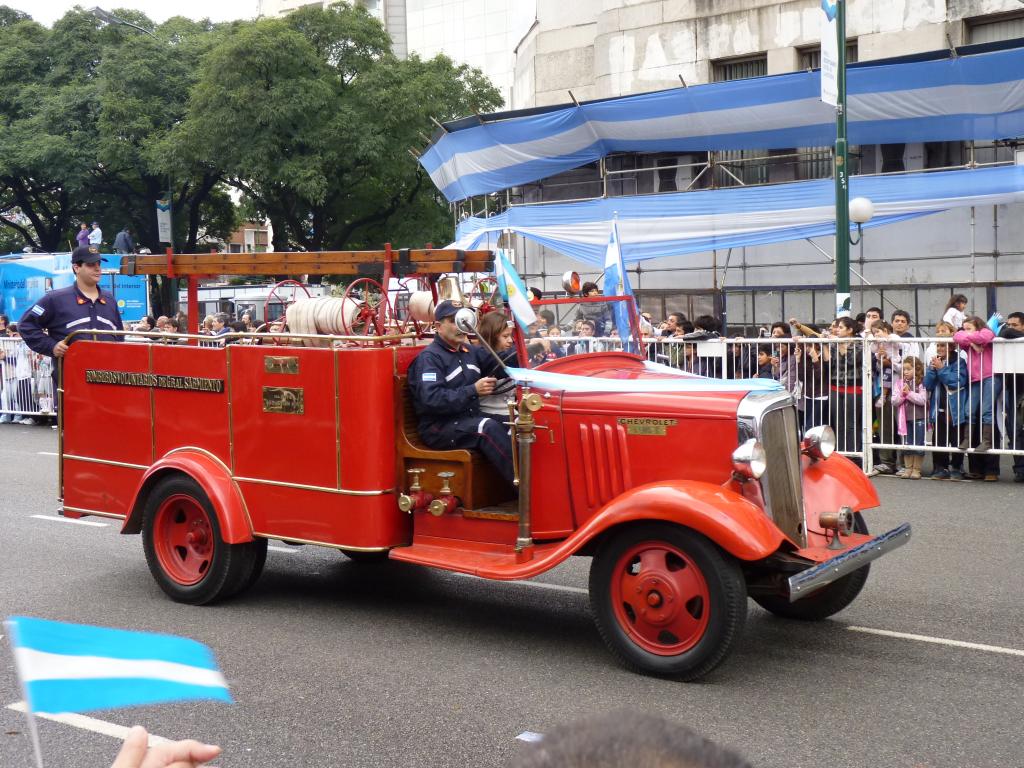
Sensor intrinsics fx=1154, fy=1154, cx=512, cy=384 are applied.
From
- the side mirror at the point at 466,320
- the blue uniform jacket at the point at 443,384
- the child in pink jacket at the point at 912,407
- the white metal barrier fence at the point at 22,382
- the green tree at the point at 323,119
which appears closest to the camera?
the side mirror at the point at 466,320

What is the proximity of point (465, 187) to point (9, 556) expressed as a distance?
51.3 ft

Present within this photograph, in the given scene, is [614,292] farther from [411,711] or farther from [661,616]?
[411,711]

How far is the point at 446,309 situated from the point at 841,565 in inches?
103

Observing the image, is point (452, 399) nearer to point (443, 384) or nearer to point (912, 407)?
point (443, 384)

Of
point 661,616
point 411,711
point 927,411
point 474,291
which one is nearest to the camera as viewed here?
point 411,711

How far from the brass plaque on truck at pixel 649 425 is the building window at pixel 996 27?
20850 millimetres

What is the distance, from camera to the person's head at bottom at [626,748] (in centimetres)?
122

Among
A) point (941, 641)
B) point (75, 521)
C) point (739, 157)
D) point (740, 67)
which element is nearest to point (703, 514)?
point (941, 641)

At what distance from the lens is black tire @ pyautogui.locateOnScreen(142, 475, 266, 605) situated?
6930 millimetres

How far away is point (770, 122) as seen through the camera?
752 inches

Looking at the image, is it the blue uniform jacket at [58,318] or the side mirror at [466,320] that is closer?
the side mirror at [466,320]

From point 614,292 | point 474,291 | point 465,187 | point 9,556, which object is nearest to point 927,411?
point 614,292

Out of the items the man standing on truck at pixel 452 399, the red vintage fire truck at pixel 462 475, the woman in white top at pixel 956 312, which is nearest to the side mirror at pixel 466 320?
the red vintage fire truck at pixel 462 475

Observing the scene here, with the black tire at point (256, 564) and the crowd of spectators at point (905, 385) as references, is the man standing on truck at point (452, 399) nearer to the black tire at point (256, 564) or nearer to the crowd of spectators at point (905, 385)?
the black tire at point (256, 564)
